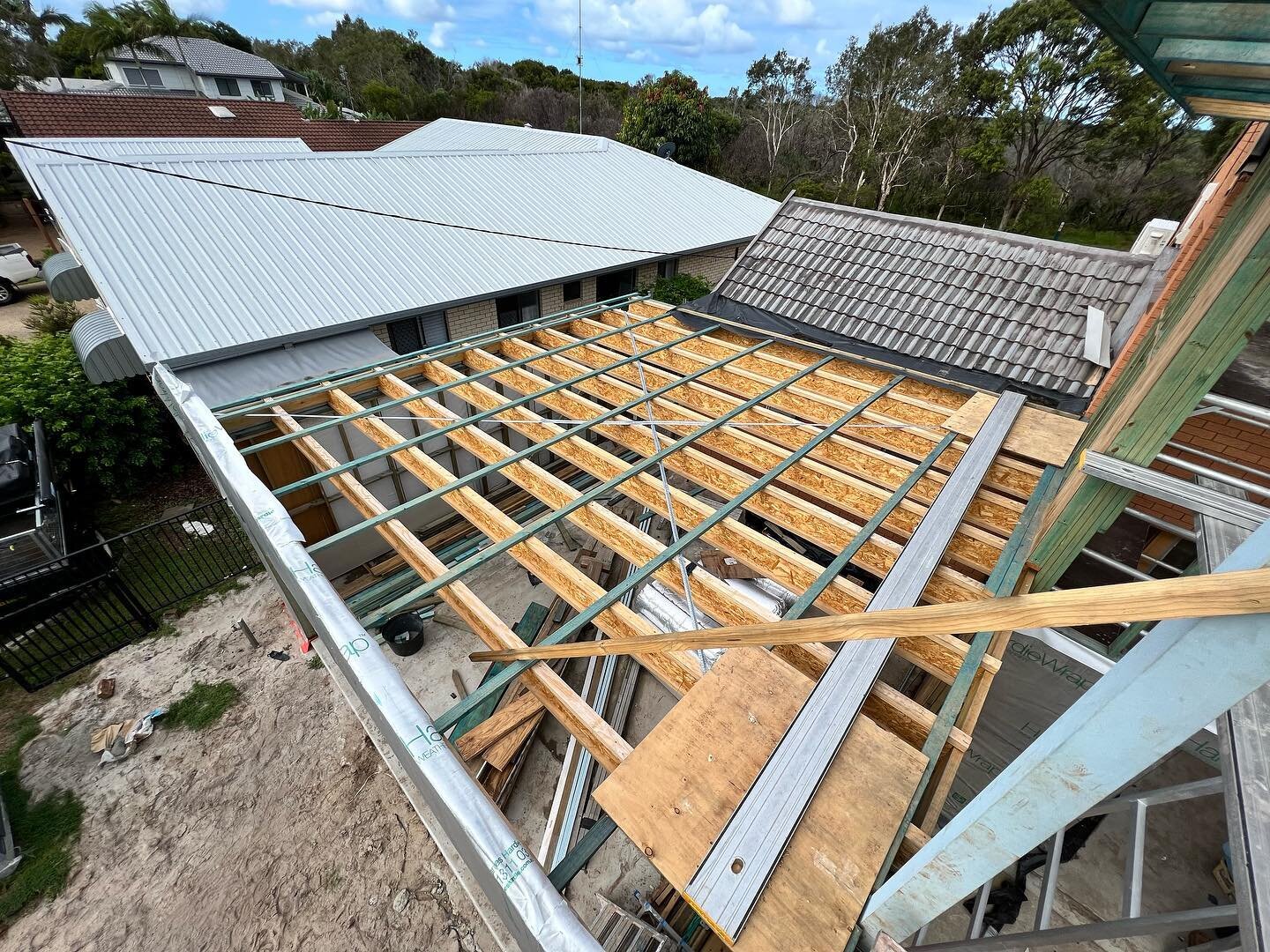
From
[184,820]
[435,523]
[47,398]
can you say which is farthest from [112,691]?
[47,398]

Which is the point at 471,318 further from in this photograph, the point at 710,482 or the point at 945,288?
the point at 945,288

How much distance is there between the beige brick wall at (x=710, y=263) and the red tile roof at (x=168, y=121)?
14.2 meters

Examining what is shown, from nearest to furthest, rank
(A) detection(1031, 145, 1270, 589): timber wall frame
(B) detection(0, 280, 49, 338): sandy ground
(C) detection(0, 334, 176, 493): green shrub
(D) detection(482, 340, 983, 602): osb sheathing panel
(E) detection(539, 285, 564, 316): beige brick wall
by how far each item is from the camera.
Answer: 1. (A) detection(1031, 145, 1270, 589): timber wall frame
2. (D) detection(482, 340, 983, 602): osb sheathing panel
3. (C) detection(0, 334, 176, 493): green shrub
4. (E) detection(539, 285, 564, 316): beige brick wall
5. (B) detection(0, 280, 49, 338): sandy ground

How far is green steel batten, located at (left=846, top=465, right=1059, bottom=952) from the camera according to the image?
219cm

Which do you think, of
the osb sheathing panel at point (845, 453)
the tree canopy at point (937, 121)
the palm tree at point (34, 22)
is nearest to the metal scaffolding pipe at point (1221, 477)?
the osb sheathing panel at point (845, 453)

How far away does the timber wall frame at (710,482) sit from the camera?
125 inches

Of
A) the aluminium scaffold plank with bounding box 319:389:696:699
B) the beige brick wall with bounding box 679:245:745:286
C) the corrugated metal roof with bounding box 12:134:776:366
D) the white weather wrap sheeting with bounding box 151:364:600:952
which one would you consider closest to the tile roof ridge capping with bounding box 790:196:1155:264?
the corrugated metal roof with bounding box 12:134:776:366

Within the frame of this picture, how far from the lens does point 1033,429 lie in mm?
5297

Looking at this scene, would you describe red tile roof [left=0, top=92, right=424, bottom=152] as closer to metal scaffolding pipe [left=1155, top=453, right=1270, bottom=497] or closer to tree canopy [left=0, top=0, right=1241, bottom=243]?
tree canopy [left=0, top=0, right=1241, bottom=243]

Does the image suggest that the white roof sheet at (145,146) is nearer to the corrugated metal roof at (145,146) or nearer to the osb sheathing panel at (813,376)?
the corrugated metal roof at (145,146)

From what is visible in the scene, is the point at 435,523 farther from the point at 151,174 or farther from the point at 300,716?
the point at 151,174

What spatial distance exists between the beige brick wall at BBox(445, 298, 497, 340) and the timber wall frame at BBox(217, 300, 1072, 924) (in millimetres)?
3715

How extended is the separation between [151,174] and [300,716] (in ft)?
35.0

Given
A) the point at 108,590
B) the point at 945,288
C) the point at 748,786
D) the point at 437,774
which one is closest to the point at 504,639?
the point at 437,774
